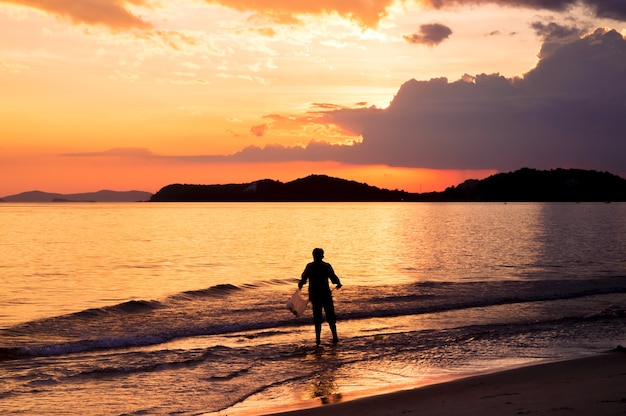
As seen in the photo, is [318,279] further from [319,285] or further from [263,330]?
[263,330]

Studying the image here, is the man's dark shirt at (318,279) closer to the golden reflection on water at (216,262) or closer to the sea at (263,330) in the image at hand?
the sea at (263,330)

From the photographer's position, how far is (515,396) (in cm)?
970

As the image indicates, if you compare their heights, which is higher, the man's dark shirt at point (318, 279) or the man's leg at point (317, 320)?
the man's dark shirt at point (318, 279)

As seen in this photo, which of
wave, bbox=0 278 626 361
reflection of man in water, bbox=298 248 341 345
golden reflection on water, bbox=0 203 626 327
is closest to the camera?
reflection of man in water, bbox=298 248 341 345

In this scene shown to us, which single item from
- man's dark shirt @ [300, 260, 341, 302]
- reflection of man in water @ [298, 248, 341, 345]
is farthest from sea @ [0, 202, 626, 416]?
man's dark shirt @ [300, 260, 341, 302]

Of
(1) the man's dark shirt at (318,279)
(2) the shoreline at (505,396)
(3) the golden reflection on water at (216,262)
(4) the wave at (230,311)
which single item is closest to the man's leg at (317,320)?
(1) the man's dark shirt at (318,279)

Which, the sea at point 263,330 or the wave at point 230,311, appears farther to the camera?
the wave at point 230,311

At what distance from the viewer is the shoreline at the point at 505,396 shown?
881 cm

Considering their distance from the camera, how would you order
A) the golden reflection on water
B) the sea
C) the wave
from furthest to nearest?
the golden reflection on water < the wave < the sea

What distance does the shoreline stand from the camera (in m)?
8.81

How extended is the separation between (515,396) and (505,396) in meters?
0.14

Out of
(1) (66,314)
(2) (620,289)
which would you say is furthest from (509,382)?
(2) (620,289)

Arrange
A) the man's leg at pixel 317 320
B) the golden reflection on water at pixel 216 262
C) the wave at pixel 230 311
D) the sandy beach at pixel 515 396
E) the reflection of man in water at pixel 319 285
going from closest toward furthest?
the sandy beach at pixel 515 396 → the man's leg at pixel 317 320 → the reflection of man in water at pixel 319 285 → the wave at pixel 230 311 → the golden reflection on water at pixel 216 262

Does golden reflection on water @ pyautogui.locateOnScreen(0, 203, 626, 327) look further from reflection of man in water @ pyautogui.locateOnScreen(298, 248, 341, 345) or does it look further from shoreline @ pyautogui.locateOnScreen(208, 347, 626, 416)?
shoreline @ pyautogui.locateOnScreen(208, 347, 626, 416)
